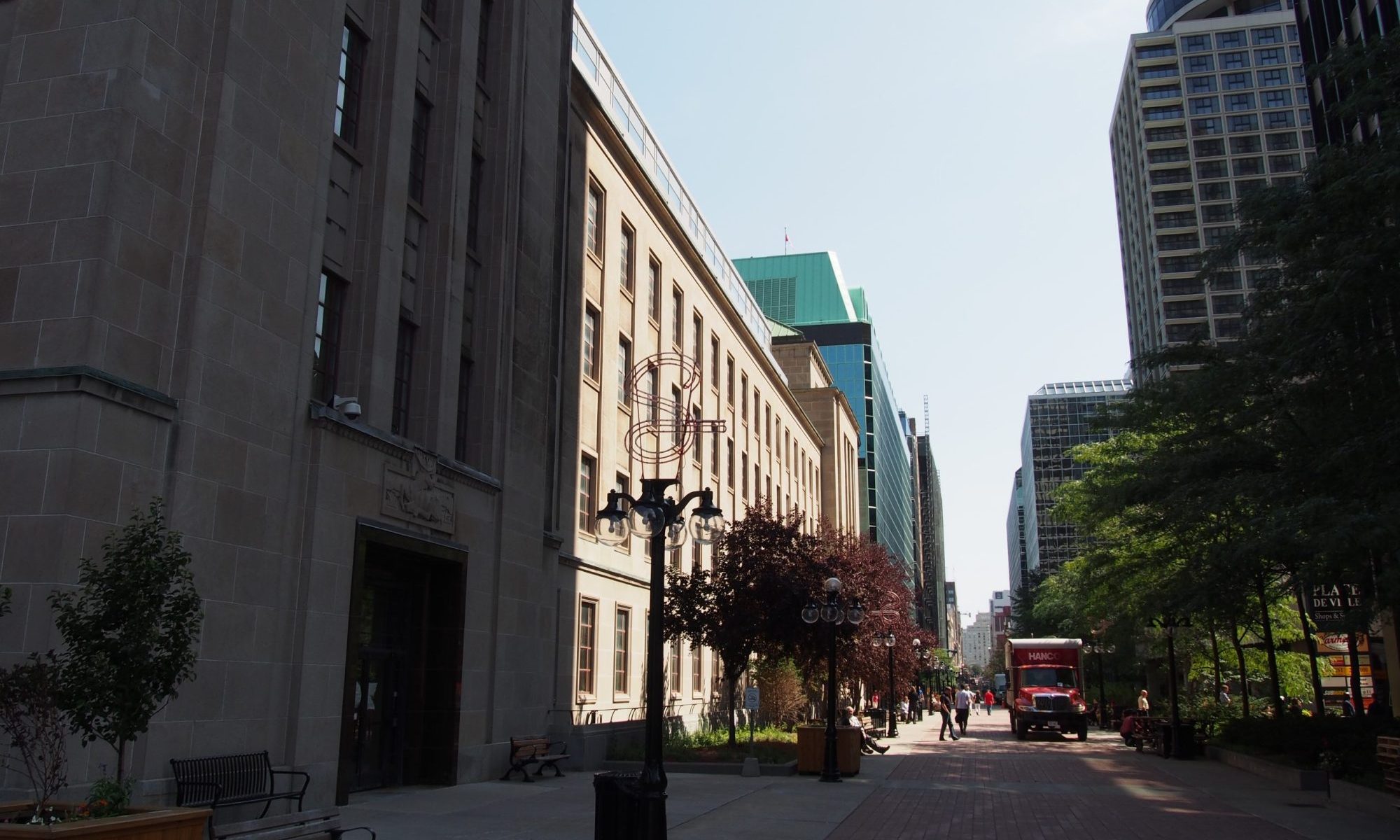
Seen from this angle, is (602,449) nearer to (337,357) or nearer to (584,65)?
(584,65)

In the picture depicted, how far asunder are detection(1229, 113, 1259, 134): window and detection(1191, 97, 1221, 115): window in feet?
7.13

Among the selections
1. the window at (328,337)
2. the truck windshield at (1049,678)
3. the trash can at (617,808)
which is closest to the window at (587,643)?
the window at (328,337)

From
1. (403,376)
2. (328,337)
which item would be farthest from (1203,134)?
(328,337)

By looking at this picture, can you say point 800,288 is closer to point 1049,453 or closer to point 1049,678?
point 1049,678

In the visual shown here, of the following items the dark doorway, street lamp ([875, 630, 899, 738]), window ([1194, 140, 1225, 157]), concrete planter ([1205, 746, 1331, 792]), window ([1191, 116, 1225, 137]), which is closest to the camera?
the dark doorway

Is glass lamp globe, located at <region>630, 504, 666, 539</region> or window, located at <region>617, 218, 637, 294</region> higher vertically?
window, located at <region>617, 218, 637, 294</region>

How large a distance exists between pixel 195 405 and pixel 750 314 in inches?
1641

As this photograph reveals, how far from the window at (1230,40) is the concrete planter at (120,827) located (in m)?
134

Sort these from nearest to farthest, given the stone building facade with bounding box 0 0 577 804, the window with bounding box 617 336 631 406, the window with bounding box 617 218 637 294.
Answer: the stone building facade with bounding box 0 0 577 804 < the window with bounding box 617 336 631 406 < the window with bounding box 617 218 637 294

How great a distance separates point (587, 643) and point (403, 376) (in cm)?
1132

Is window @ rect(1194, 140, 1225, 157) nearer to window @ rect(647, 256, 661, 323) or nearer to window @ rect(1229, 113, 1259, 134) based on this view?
window @ rect(1229, 113, 1259, 134)

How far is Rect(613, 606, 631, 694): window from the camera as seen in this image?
29.8m

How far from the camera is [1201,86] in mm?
116750


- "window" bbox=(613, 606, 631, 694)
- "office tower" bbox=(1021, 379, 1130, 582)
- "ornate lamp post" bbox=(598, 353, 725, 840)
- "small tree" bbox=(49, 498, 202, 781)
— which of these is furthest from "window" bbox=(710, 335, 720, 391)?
"office tower" bbox=(1021, 379, 1130, 582)
